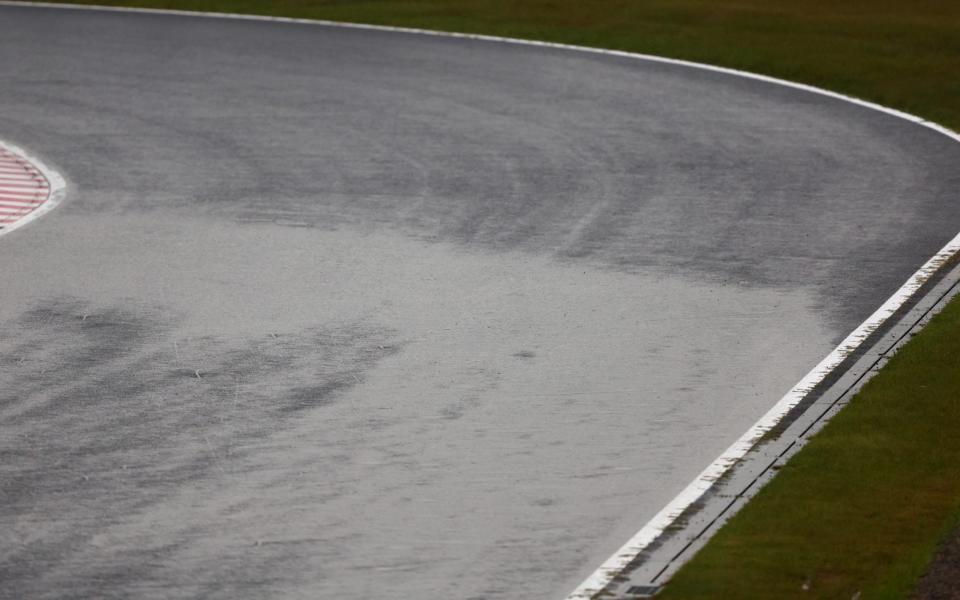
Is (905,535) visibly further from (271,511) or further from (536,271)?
(536,271)

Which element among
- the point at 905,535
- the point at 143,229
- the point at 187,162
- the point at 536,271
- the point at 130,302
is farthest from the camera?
the point at 187,162

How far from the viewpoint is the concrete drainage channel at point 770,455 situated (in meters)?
7.35

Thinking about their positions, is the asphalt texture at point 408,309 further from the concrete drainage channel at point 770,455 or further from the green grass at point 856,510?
the green grass at point 856,510

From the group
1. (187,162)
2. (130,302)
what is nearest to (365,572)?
(130,302)

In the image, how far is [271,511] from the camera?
26.3ft

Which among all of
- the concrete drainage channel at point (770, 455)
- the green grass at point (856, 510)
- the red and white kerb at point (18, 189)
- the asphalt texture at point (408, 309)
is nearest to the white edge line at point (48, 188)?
the red and white kerb at point (18, 189)

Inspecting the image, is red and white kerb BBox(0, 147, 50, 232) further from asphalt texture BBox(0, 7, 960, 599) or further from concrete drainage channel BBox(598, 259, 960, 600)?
concrete drainage channel BBox(598, 259, 960, 600)

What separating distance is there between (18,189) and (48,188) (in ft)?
0.87

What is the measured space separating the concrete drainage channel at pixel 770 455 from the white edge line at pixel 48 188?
705 cm

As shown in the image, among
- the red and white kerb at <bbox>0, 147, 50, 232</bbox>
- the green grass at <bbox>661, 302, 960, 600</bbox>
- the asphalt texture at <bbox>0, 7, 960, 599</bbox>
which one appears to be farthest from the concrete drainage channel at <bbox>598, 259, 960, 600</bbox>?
the red and white kerb at <bbox>0, 147, 50, 232</bbox>

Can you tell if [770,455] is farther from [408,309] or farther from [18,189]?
[18,189]

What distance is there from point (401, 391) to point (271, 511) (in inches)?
78.5

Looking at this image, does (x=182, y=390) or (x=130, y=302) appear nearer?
(x=182, y=390)

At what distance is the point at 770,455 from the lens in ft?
29.1
